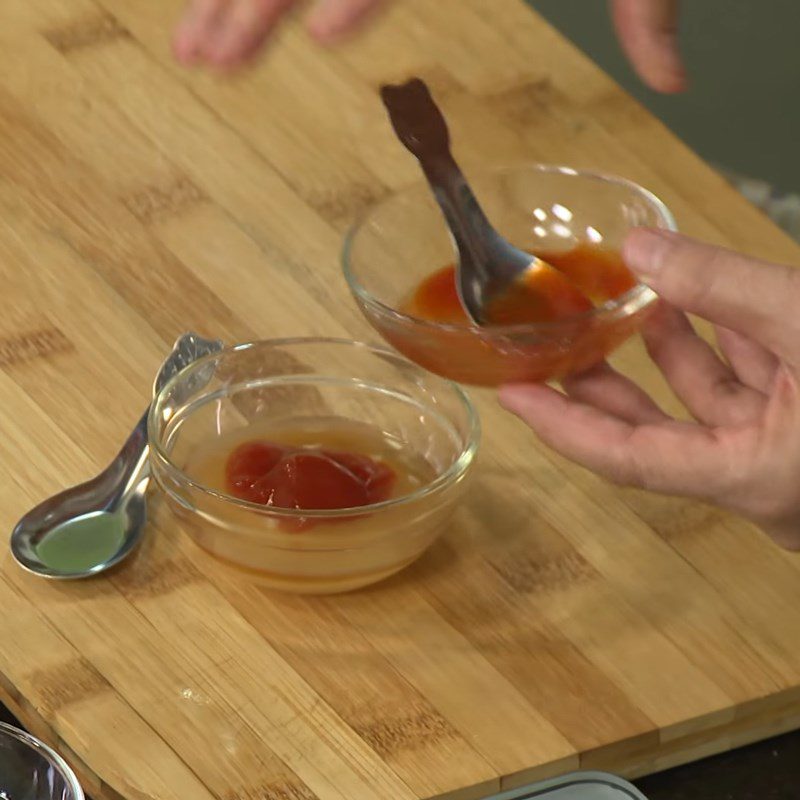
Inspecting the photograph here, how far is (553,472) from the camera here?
52.2 inches

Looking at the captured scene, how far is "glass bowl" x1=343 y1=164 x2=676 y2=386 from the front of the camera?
3.78 feet

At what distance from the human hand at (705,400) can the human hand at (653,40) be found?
16 centimetres

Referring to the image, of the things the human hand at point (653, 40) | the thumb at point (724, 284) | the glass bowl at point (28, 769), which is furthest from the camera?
the human hand at point (653, 40)

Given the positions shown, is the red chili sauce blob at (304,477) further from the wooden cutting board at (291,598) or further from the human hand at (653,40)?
the human hand at (653,40)

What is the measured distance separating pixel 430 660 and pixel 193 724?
0.54 ft

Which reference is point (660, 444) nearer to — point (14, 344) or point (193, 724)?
point (193, 724)

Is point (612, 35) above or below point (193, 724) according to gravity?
below

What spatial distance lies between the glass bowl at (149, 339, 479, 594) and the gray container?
0.59ft

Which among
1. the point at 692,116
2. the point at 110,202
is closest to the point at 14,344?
the point at 110,202

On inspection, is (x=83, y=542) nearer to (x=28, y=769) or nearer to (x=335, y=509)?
(x=335, y=509)

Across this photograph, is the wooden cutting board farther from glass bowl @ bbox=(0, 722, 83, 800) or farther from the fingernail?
the fingernail

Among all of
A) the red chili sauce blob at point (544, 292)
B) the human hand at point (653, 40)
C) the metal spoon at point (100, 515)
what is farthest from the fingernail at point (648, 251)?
the metal spoon at point (100, 515)

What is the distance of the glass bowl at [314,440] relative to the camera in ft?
3.82

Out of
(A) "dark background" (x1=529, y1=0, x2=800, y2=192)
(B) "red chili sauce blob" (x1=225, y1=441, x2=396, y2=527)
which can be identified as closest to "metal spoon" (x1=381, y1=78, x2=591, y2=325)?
(B) "red chili sauce blob" (x1=225, y1=441, x2=396, y2=527)
